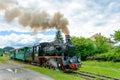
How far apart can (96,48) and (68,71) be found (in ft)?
99.9

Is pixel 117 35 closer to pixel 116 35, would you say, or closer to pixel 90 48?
pixel 116 35

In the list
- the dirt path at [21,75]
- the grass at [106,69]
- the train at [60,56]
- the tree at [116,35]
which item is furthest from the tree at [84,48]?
the dirt path at [21,75]

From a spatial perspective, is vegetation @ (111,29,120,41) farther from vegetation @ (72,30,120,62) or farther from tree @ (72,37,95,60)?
tree @ (72,37,95,60)

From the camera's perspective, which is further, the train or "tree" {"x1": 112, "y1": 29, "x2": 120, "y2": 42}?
"tree" {"x1": 112, "y1": 29, "x2": 120, "y2": 42}

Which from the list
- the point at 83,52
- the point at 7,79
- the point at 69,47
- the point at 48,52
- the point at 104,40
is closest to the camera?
the point at 7,79

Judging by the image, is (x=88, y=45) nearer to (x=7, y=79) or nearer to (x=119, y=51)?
(x=119, y=51)

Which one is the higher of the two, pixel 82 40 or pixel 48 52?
pixel 82 40

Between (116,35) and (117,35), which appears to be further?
(116,35)

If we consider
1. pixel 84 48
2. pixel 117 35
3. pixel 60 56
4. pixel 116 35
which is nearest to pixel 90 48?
pixel 84 48

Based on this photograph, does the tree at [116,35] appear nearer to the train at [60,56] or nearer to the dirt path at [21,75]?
the train at [60,56]

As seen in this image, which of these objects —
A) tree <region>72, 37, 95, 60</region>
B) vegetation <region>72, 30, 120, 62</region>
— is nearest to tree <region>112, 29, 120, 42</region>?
vegetation <region>72, 30, 120, 62</region>

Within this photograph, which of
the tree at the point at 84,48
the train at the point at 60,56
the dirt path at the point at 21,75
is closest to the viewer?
the dirt path at the point at 21,75

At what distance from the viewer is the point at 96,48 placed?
57188 mm

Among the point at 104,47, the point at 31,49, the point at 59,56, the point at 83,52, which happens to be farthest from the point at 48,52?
the point at 104,47
